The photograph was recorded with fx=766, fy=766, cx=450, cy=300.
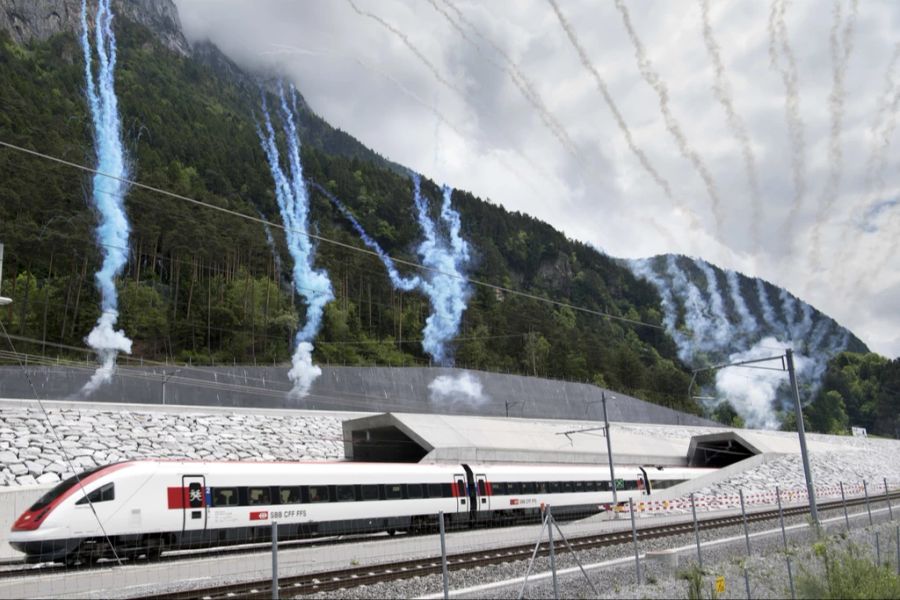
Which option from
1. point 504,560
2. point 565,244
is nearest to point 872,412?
point 565,244

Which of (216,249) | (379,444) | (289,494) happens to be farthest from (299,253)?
(289,494)

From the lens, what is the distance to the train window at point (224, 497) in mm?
22547

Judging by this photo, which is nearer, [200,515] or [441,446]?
[200,515]

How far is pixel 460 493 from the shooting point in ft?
101

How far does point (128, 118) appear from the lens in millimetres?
104812

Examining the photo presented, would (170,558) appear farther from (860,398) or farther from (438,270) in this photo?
(860,398)

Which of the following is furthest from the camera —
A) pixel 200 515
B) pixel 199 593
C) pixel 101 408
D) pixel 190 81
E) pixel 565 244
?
pixel 565 244

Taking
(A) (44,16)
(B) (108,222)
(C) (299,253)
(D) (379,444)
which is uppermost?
(A) (44,16)

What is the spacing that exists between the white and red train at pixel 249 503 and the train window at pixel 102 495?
0.03 m

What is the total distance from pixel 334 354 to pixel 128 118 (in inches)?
1999

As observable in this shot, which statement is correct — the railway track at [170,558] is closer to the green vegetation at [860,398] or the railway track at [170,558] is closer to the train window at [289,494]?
the train window at [289,494]

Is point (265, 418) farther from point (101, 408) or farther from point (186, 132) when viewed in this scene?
point (186, 132)

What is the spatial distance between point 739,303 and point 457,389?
138298 millimetres

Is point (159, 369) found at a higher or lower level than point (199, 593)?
higher
